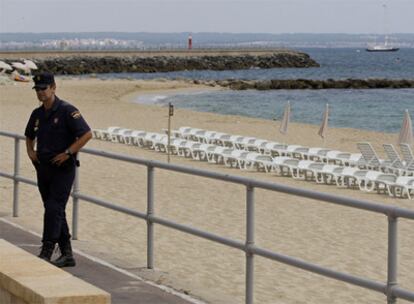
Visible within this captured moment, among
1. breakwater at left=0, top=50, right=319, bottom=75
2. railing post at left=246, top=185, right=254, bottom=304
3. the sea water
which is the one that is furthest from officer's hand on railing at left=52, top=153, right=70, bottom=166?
breakwater at left=0, top=50, right=319, bottom=75

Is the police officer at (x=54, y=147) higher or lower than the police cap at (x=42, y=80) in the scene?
lower

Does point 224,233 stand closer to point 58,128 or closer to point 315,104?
point 58,128

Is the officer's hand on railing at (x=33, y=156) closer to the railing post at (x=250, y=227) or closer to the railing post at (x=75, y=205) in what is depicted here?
the railing post at (x=75, y=205)

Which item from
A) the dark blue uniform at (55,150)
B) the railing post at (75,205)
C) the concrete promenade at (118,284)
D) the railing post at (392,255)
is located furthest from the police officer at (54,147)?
the railing post at (392,255)

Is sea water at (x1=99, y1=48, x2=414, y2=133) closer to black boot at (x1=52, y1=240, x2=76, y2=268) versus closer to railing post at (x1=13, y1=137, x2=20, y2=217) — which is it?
railing post at (x1=13, y1=137, x2=20, y2=217)

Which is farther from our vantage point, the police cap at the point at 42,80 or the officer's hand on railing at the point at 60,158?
the officer's hand on railing at the point at 60,158

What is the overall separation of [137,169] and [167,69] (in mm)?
99704

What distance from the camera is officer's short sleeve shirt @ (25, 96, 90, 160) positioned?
28.4ft

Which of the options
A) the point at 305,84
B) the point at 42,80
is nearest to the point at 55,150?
the point at 42,80

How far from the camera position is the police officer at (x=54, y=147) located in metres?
8.66

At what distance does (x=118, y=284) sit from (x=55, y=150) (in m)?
1.20

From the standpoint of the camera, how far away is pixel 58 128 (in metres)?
8.73

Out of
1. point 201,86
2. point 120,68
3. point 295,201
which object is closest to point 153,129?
point 295,201

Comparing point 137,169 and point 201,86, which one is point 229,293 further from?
point 201,86
